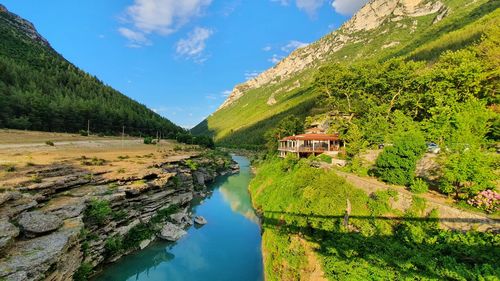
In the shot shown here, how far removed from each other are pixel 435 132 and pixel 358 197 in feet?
38.1

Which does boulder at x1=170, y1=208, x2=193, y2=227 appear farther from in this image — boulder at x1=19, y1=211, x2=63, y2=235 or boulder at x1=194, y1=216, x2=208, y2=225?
boulder at x1=19, y1=211, x2=63, y2=235

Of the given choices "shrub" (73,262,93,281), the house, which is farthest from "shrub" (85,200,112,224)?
the house

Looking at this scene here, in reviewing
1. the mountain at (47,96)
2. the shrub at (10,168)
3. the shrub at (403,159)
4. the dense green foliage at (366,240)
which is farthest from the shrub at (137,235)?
the mountain at (47,96)

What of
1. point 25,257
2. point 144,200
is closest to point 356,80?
point 144,200

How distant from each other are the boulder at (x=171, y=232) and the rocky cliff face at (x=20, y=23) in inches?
5340

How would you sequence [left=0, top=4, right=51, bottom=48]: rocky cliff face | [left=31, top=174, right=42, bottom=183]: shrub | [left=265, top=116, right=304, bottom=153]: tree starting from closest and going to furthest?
[left=31, top=174, right=42, bottom=183]: shrub, [left=265, top=116, right=304, bottom=153]: tree, [left=0, top=4, right=51, bottom=48]: rocky cliff face

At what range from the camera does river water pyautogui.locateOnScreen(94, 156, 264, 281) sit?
18.8 metres

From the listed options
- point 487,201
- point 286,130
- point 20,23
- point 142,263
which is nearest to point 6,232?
point 142,263

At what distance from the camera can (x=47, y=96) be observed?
66.9 meters

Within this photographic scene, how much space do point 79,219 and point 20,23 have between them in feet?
488

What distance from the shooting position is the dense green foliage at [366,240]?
10812 mm

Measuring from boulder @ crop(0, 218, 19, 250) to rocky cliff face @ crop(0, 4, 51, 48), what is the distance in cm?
14038

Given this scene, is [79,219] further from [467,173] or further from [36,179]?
[467,173]

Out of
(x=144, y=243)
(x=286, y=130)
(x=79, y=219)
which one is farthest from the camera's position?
(x=286, y=130)
